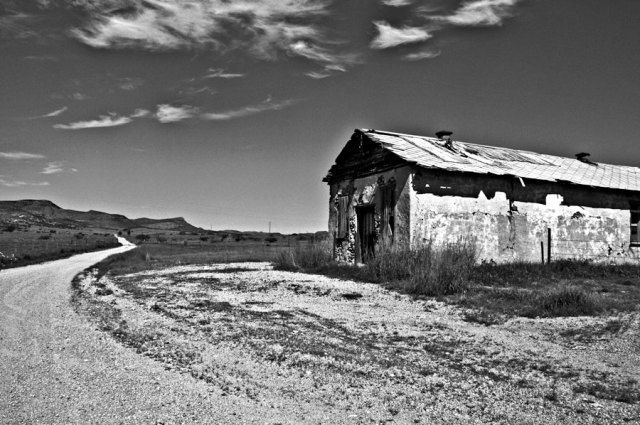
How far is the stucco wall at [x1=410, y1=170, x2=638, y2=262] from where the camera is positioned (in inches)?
589

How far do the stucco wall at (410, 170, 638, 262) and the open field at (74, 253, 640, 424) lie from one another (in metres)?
4.97

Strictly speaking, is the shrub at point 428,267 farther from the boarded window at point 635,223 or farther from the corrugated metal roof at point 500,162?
the boarded window at point 635,223

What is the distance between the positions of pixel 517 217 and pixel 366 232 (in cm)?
492

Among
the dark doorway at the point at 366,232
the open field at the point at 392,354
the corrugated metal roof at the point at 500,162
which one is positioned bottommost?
the open field at the point at 392,354

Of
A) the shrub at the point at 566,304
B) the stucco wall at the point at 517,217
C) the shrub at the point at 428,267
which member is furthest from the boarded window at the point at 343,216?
the shrub at the point at 566,304

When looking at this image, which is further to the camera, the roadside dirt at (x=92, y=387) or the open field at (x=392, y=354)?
the open field at (x=392, y=354)

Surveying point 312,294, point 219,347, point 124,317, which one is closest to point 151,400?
point 219,347

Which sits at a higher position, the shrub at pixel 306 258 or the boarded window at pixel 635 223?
the boarded window at pixel 635 223

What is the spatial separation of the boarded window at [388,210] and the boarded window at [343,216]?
2.39 meters

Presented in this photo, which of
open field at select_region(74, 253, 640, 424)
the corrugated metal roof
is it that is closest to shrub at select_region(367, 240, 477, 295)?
open field at select_region(74, 253, 640, 424)

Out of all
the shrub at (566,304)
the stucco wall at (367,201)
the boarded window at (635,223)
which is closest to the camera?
the shrub at (566,304)

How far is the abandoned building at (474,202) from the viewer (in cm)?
1502

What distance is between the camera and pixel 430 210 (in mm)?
14898

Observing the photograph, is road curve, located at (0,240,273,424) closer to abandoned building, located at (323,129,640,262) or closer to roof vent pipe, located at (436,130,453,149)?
abandoned building, located at (323,129,640,262)
